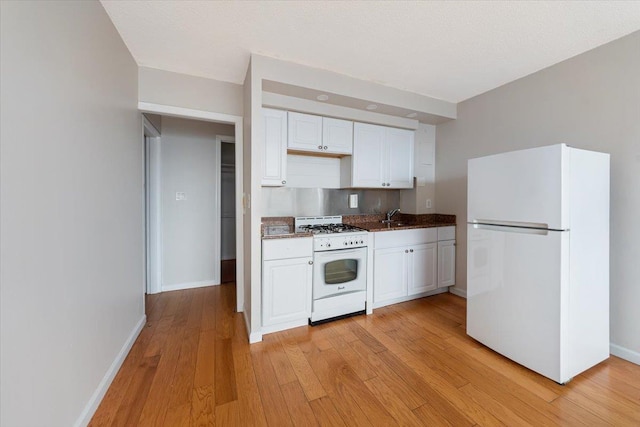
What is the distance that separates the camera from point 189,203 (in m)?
3.44

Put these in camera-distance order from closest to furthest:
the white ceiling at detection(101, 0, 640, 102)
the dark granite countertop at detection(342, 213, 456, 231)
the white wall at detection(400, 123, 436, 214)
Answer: the white ceiling at detection(101, 0, 640, 102), the dark granite countertop at detection(342, 213, 456, 231), the white wall at detection(400, 123, 436, 214)

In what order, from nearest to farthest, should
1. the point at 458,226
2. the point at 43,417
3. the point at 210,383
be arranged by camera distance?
the point at 43,417 → the point at 210,383 → the point at 458,226

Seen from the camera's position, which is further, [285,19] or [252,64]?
[252,64]

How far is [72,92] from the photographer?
1.31 m

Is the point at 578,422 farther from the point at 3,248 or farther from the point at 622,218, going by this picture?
the point at 3,248

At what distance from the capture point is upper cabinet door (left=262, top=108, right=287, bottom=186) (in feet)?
8.45

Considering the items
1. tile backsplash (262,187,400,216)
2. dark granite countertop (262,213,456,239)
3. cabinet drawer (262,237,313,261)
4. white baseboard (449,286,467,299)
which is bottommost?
white baseboard (449,286,467,299)

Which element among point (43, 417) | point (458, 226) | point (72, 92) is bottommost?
point (43, 417)

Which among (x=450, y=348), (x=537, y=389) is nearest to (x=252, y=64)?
(x=450, y=348)

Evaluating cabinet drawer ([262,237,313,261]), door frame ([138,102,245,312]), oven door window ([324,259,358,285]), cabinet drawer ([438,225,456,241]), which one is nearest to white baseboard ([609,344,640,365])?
cabinet drawer ([438,225,456,241])

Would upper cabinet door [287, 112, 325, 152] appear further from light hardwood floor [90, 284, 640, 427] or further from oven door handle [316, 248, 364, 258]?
light hardwood floor [90, 284, 640, 427]

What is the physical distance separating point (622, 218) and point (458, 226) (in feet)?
4.63

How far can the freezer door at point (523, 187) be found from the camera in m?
1.64

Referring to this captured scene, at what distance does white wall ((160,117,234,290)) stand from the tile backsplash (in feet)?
3.57
